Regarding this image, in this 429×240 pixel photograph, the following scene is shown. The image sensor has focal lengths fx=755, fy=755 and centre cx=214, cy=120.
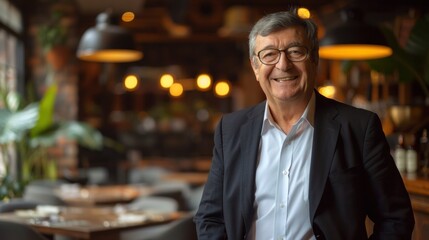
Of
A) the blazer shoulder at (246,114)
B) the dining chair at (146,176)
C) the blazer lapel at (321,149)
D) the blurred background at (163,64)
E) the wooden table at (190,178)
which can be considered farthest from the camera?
the dining chair at (146,176)

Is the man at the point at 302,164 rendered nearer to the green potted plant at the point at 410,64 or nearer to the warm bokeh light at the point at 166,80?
the green potted plant at the point at 410,64

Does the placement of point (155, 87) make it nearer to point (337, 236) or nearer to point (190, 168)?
point (190, 168)

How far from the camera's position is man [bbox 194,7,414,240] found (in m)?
2.32

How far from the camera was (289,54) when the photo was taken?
2.36 metres

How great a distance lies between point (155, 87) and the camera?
64.2 feet

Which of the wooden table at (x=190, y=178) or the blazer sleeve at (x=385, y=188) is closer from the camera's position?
the blazer sleeve at (x=385, y=188)

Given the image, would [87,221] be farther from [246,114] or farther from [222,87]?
[222,87]

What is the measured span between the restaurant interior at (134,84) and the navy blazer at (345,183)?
2.70 feet

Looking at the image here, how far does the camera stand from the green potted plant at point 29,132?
6832 millimetres

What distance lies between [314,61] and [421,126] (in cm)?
230

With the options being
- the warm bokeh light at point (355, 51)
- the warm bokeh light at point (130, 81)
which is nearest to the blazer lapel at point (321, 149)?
the warm bokeh light at point (355, 51)

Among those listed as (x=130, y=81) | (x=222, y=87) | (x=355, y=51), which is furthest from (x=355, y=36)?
(x=130, y=81)

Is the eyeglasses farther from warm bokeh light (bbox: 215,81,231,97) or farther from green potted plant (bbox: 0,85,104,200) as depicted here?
warm bokeh light (bbox: 215,81,231,97)

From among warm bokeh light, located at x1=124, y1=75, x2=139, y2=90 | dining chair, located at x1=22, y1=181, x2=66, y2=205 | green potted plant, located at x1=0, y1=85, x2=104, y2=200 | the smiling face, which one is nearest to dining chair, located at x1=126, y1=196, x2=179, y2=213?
dining chair, located at x1=22, y1=181, x2=66, y2=205
